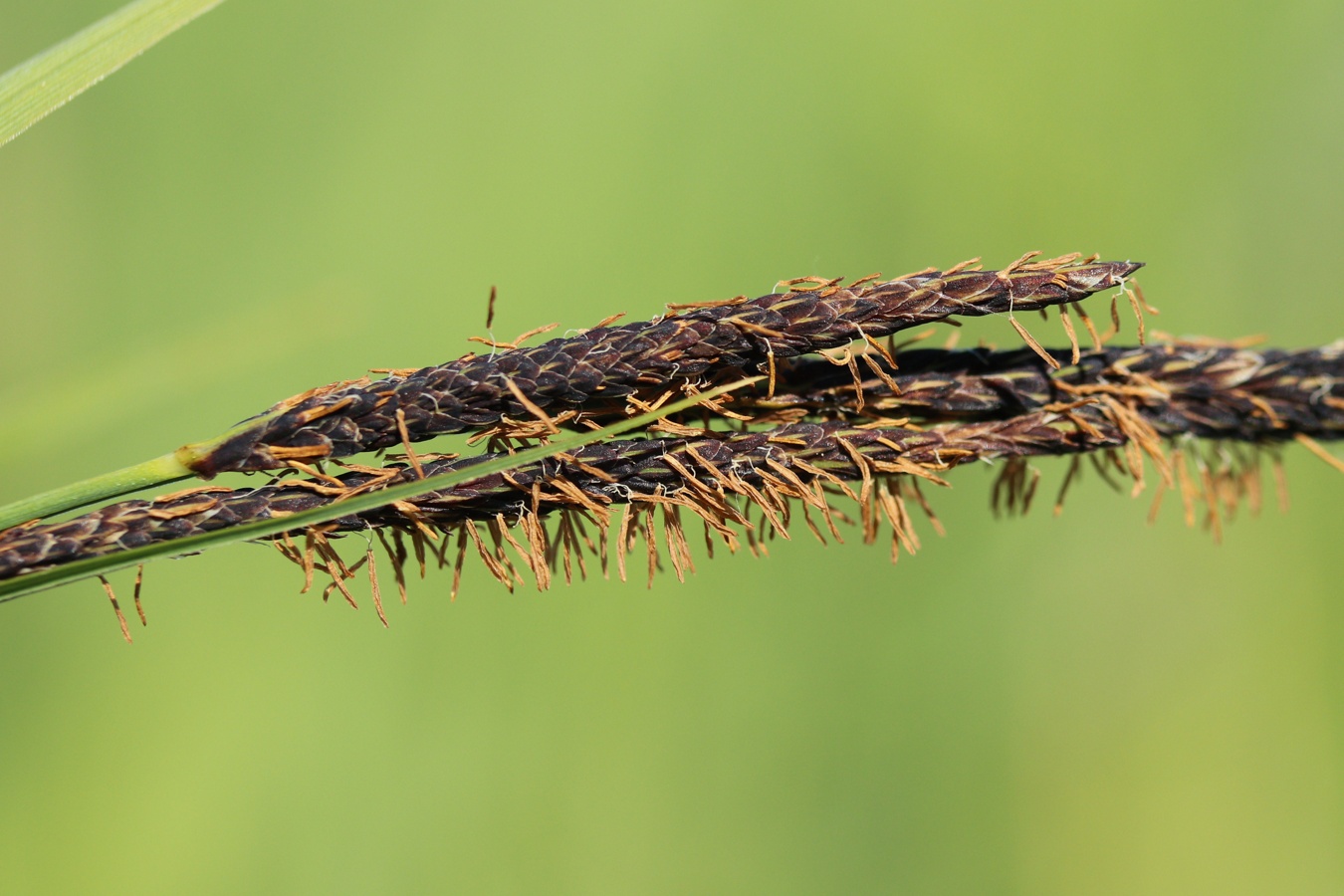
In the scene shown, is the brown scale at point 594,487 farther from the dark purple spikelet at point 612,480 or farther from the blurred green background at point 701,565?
the blurred green background at point 701,565

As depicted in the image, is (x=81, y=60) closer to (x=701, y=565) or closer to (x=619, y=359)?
(x=619, y=359)

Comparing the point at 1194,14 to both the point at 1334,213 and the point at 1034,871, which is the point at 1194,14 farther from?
the point at 1034,871

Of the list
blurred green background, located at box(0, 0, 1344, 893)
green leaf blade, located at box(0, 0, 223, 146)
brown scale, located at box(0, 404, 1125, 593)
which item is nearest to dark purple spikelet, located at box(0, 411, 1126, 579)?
brown scale, located at box(0, 404, 1125, 593)

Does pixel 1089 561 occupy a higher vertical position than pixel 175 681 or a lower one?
higher

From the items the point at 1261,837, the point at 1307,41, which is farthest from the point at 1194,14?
the point at 1261,837

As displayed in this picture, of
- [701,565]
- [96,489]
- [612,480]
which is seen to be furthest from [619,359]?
[701,565]
